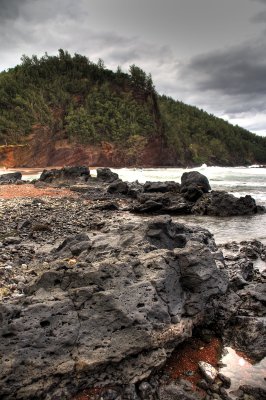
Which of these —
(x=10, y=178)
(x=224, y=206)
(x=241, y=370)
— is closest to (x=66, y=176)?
(x=10, y=178)

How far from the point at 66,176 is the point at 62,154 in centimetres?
4057

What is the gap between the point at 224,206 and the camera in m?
21.8

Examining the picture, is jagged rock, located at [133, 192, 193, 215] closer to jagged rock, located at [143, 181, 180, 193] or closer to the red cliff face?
jagged rock, located at [143, 181, 180, 193]

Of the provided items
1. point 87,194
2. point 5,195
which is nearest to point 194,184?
point 87,194

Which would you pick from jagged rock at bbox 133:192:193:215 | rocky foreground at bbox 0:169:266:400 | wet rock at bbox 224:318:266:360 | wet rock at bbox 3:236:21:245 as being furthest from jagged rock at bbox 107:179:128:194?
wet rock at bbox 224:318:266:360

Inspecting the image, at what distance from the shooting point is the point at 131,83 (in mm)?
95312

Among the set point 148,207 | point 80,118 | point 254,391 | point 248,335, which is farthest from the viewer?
point 80,118

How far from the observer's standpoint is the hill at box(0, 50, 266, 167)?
7562 centimetres

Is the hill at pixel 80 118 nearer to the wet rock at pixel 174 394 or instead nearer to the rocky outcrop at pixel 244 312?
the rocky outcrop at pixel 244 312

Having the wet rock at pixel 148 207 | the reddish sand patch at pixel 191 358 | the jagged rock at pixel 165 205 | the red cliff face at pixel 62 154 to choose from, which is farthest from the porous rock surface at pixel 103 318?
the red cliff face at pixel 62 154

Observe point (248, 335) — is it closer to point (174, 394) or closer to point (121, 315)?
point (174, 394)

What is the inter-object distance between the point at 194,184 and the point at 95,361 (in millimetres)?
21442

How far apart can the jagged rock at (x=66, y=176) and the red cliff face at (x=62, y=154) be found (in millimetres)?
37616

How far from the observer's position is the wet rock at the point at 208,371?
5305 millimetres
